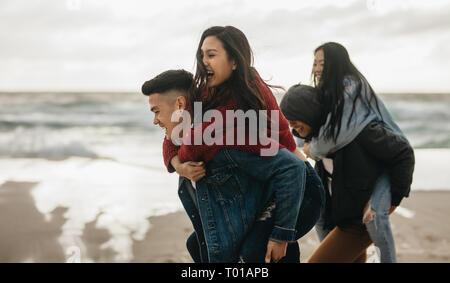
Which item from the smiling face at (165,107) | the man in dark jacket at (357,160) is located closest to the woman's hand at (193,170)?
the smiling face at (165,107)

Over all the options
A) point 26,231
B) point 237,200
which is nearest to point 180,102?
point 237,200

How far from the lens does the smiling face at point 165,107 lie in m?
1.47

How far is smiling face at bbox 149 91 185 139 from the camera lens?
1473mm

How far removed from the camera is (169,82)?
149cm

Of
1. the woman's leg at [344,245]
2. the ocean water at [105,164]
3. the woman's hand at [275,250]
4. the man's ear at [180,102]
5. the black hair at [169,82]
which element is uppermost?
the black hair at [169,82]

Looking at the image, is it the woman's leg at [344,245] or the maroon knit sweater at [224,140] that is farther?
the woman's leg at [344,245]

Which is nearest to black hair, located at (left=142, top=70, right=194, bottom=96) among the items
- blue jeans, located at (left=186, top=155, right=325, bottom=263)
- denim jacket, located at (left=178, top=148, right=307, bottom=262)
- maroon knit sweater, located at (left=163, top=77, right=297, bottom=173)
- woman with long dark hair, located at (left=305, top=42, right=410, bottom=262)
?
maroon knit sweater, located at (left=163, top=77, right=297, bottom=173)

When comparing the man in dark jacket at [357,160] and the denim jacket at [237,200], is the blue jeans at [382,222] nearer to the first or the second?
the man in dark jacket at [357,160]

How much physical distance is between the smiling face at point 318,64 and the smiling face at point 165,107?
1.04 metres

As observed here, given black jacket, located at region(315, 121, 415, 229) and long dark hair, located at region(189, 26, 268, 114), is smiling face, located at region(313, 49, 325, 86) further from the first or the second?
long dark hair, located at region(189, 26, 268, 114)

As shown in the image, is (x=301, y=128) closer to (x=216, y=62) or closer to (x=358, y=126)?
→ (x=358, y=126)

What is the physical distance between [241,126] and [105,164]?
26.6 feet

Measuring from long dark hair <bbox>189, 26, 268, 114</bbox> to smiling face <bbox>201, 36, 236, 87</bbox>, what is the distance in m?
0.01
